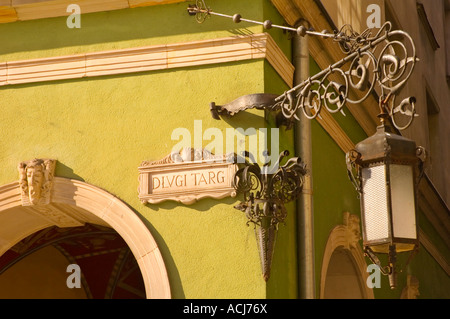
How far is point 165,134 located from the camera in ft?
27.4

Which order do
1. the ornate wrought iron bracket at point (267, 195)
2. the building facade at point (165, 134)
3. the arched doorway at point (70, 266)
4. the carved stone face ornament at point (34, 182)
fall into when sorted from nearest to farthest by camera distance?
1. the ornate wrought iron bracket at point (267, 195)
2. the building facade at point (165, 134)
3. the carved stone face ornament at point (34, 182)
4. the arched doorway at point (70, 266)

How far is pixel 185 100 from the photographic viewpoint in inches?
331

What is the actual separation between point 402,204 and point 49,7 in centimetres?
471

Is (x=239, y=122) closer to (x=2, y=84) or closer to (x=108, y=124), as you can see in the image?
(x=108, y=124)

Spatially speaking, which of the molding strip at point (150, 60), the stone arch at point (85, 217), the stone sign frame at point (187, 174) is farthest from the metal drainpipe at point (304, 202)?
the stone arch at point (85, 217)

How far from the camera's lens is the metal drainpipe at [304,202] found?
27.6 ft

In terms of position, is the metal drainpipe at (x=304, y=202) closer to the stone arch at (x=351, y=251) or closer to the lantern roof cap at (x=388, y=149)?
the stone arch at (x=351, y=251)

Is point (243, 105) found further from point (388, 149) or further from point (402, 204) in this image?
point (402, 204)

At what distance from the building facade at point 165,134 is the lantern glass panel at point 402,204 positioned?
2091 mm

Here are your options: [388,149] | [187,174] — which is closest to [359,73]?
[388,149]

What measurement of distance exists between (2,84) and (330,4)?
425cm

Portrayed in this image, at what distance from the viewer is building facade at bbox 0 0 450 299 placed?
7.97 meters

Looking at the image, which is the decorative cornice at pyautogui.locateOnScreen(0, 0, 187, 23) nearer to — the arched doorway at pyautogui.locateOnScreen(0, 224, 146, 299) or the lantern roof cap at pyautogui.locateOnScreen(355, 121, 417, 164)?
the arched doorway at pyautogui.locateOnScreen(0, 224, 146, 299)

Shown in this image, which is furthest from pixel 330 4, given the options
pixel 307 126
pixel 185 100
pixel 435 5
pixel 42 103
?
pixel 435 5
